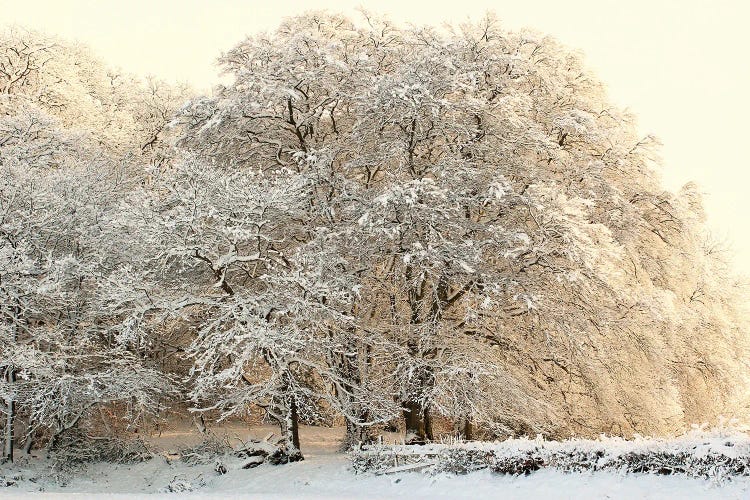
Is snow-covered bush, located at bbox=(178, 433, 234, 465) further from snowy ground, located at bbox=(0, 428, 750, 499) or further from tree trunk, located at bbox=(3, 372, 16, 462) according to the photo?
tree trunk, located at bbox=(3, 372, 16, 462)

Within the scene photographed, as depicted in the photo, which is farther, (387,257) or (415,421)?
(415,421)

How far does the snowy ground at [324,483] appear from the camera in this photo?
32.0ft

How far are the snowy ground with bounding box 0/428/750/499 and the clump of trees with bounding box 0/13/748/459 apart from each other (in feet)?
4.29

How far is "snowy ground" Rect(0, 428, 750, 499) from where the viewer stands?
9.74 metres

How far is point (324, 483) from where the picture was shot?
14.7 m

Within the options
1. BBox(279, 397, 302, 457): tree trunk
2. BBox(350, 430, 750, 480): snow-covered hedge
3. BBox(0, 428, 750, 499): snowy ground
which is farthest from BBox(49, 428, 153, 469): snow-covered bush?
BBox(350, 430, 750, 480): snow-covered hedge

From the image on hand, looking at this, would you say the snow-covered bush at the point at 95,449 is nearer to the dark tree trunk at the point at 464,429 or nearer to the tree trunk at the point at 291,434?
the tree trunk at the point at 291,434

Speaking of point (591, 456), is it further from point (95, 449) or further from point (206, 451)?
point (95, 449)

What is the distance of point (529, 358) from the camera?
58.0 feet

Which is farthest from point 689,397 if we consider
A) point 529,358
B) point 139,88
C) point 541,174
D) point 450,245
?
point 139,88

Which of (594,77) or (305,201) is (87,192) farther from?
(594,77)

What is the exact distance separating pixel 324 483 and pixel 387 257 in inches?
203

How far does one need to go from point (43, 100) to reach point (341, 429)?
17.4 metres

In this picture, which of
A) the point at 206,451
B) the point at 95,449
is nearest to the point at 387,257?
the point at 206,451
